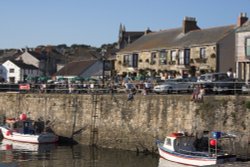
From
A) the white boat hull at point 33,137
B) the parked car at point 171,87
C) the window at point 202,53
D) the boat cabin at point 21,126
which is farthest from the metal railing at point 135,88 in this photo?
the window at point 202,53

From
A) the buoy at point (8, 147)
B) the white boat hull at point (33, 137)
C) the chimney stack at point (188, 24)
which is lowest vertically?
the buoy at point (8, 147)

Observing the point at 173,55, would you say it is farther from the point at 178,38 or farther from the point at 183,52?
Answer: the point at 178,38

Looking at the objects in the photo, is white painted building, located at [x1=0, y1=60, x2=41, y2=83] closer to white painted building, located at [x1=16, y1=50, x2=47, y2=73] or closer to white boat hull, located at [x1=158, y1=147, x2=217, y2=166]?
white painted building, located at [x1=16, y1=50, x2=47, y2=73]

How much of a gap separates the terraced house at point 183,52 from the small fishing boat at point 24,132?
48.4ft

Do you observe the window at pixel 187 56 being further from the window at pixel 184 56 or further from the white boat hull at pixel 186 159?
the white boat hull at pixel 186 159

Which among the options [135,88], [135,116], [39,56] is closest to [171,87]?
[135,88]

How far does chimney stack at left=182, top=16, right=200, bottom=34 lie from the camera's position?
5150cm

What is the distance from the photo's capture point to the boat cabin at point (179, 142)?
90.3ft

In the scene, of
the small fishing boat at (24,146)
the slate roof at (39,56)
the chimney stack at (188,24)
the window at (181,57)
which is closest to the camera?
the small fishing boat at (24,146)

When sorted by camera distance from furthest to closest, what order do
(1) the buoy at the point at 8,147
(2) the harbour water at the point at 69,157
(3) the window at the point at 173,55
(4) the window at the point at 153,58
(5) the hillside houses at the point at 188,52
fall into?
(4) the window at the point at 153,58 → (3) the window at the point at 173,55 → (5) the hillside houses at the point at 188,52 → (1) the buoy at the point at 8,147 → (2) the harbour water at the point at 69,157

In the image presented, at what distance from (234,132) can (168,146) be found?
11.2 feet

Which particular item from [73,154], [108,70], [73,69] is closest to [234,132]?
[73,154]

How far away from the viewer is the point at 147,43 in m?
55.1

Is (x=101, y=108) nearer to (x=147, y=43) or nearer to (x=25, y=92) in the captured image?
(x=25, y=92)
